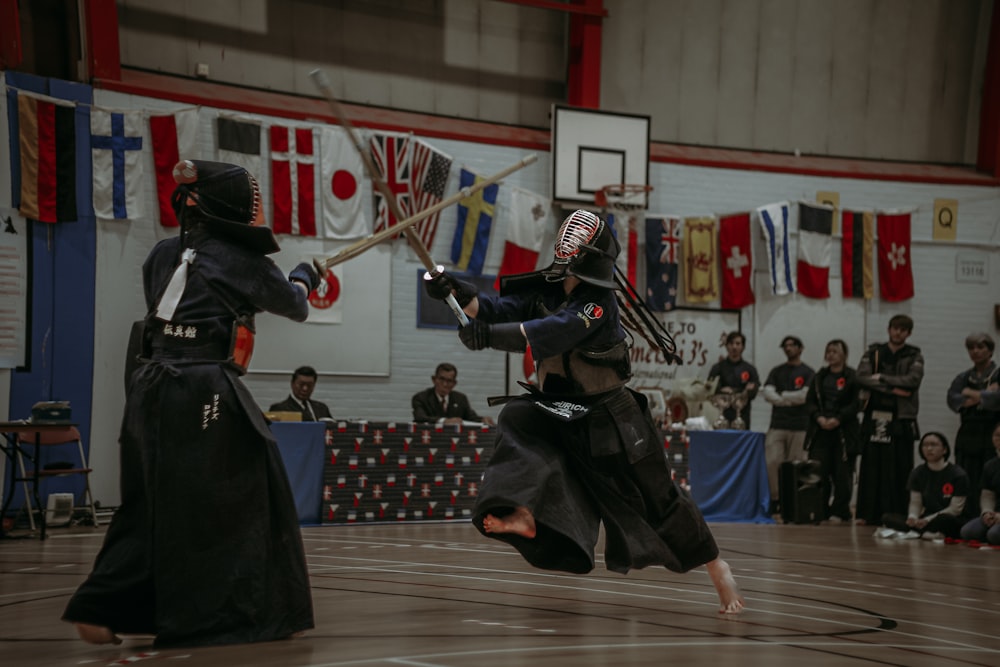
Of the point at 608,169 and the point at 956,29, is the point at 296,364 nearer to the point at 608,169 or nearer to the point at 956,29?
the point at 608,169

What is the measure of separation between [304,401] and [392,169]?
11.0 feet

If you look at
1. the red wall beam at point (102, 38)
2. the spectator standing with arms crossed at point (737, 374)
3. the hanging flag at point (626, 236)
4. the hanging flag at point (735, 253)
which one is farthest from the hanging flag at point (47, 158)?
the hanging flag at point (735, 253)

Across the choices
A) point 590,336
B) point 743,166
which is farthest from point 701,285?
point 590,336

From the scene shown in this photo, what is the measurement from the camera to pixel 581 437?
16.8ft

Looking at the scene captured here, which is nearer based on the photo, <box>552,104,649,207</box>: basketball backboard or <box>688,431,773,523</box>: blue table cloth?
<box>688,431,773,523</box>: blue table cloth

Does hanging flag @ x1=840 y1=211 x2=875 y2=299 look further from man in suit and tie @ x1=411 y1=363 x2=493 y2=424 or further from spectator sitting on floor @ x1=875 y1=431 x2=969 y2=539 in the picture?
man in suit and tie @ x1=411 y1=363 x2=493 y2=424

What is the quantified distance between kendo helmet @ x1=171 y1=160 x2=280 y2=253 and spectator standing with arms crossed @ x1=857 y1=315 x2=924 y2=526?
9638 mm

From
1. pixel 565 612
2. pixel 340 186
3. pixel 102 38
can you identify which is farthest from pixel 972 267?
pixel 565 612

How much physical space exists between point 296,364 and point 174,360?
8.90 m

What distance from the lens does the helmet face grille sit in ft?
17.1

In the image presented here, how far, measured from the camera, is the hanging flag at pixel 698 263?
15469 mm

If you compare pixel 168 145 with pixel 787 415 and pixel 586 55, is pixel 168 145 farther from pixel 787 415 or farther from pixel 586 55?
pixel 787 415

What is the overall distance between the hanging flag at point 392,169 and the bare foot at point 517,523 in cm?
919

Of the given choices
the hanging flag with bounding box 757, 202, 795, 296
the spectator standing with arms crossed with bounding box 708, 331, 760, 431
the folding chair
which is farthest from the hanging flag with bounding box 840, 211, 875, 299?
the folding chair
